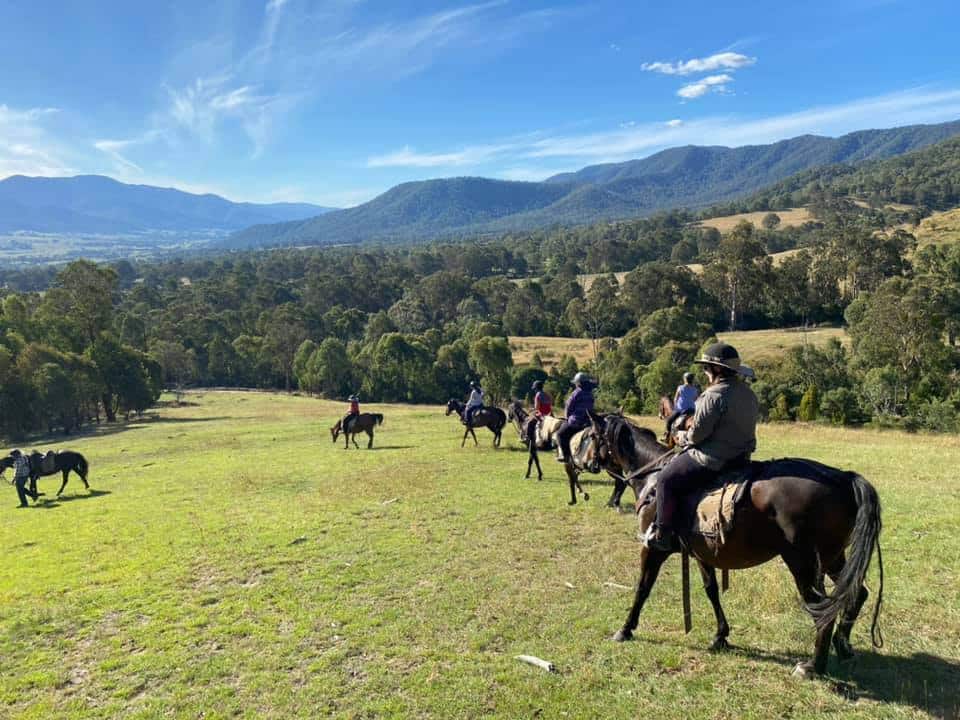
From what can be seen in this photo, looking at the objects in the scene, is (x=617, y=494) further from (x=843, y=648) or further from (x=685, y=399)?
(x=843, y=648)

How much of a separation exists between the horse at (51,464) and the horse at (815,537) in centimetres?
2241

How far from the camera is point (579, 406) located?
1434 centimetres

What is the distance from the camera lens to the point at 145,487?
2064 centimetres

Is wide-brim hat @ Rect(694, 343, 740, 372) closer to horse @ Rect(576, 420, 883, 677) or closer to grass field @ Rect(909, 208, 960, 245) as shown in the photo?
horse @ Rect(576, 420, 883, 677)

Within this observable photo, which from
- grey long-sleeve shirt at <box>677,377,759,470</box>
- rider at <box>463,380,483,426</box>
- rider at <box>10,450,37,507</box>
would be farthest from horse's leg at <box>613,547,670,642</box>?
rider at <box>10,450,37,507</box>

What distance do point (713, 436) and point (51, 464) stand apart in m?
22.9

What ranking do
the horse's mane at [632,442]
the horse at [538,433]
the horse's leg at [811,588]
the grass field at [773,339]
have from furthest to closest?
1. the grass field at [773,339]
2. the horse at [538,433]
3. the horse's mane at [632,442]
4. the horse's leg at [811,588]

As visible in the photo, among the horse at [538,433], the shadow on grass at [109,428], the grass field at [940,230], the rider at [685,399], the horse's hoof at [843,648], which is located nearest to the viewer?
the horse's hoof at [843,648]

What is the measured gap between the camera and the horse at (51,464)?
19.9 metres

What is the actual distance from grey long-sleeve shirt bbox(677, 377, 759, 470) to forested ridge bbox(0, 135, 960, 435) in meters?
38.3

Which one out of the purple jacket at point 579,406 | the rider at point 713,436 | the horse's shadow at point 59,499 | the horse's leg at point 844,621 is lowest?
the horse's shadow at point 59,499

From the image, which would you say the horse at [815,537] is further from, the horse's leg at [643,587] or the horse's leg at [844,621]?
the horse's leg at [643,587]

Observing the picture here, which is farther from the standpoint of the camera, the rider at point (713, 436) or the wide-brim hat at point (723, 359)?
the wide-brim hat at point (723, 359)

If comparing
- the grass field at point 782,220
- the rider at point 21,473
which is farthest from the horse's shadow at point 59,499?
the grass field at point 782,220
